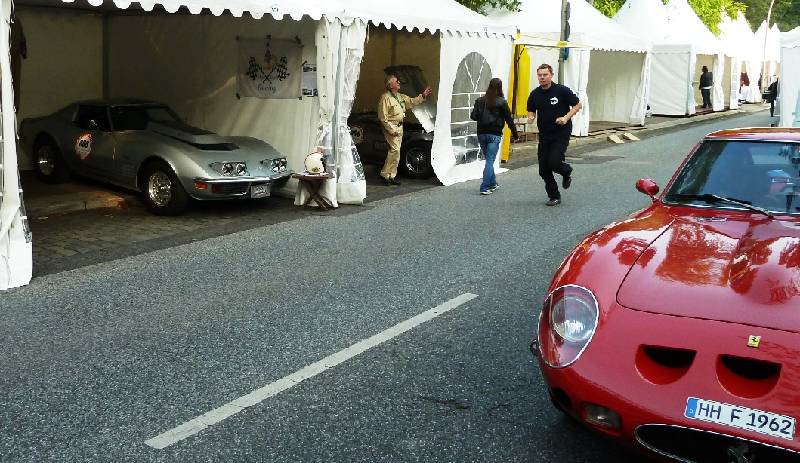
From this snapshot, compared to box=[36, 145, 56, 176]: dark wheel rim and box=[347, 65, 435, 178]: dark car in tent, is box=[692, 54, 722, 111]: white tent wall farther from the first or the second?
box=[36, 145, 56, 176]: dark wheel rim

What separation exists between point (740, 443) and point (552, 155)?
7965 mm

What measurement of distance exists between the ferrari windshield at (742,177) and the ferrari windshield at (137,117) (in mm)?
7817

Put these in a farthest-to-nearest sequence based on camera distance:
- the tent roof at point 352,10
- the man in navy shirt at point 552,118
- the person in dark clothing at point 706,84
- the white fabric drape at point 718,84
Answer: the person in dark clothing at point 706,84 < the white fabric drape at point 718,84 < the man in navy shirt at point 552,118 < the tent roof at point 352,10

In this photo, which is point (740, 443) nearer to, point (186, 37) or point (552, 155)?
point (552, 155)

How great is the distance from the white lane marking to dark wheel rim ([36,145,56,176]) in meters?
7.72

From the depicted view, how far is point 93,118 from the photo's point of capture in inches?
425

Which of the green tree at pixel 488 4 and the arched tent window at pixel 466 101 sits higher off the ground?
the green tree at pixel 488 4

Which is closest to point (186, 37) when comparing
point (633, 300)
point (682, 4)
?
point (633, 300)

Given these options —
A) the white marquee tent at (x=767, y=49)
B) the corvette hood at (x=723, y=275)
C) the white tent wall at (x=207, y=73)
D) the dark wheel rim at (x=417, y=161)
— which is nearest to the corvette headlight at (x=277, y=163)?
the white tent wall at (x=207, y=73)

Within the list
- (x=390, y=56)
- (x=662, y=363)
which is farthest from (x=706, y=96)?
(x=662, y=363)

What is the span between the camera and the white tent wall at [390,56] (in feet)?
51.1

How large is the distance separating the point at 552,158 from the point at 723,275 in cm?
730

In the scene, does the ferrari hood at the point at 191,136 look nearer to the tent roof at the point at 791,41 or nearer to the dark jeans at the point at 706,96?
the tent roof at the point at 791,41

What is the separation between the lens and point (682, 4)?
95.5 feet
